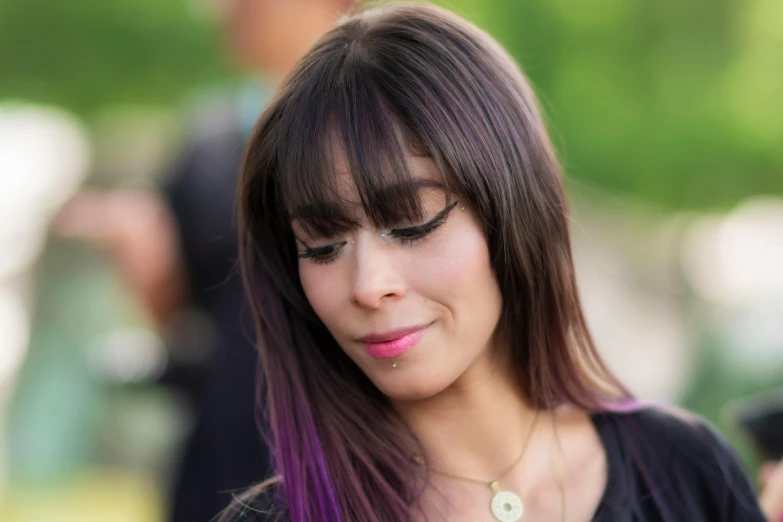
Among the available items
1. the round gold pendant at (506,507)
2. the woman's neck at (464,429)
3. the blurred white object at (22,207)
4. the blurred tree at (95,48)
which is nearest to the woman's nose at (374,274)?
the woman's neck at (464,429)

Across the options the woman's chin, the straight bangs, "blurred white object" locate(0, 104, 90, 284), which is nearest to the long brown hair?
the straight bangs

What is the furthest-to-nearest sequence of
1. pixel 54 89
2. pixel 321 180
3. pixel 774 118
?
1. pixel 54 89
2. pixel 774 118
3. pixel 321 180

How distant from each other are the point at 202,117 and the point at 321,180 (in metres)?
1.33

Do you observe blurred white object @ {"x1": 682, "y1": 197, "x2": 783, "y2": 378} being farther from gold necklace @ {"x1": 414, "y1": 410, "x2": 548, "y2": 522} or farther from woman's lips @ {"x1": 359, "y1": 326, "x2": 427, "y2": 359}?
woman's lips @ {"x1": 359, "y1": 326, "x2": 427, "y2": 359}

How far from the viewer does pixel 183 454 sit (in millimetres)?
2857

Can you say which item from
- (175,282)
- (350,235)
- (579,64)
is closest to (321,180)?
(350,235)

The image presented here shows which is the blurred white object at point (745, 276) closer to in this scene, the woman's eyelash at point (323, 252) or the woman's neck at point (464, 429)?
the woman's neck at point (464, 429)

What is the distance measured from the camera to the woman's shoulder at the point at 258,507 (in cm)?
188

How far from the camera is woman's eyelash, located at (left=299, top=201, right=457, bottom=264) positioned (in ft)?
5.95

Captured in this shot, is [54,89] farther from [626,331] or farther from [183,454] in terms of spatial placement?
[183,454]

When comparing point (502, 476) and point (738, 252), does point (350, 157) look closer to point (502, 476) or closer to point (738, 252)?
point (502, 476)

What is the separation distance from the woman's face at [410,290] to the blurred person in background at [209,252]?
79 cm

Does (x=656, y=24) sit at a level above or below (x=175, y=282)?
above

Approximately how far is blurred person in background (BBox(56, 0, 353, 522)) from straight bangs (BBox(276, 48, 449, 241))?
0.78m
